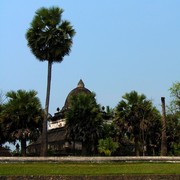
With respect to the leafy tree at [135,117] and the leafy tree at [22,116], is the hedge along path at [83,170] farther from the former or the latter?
the leafy tree at [135,117]

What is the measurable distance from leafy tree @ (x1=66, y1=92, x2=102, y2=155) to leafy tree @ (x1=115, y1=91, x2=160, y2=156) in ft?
8.05

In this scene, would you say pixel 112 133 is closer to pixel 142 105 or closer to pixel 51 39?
pixel 142 105

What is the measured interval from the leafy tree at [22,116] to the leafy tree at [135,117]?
358 inches

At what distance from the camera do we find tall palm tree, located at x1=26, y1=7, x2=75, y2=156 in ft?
120

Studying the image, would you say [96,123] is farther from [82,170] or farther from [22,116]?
[82,170]

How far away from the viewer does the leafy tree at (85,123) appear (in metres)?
40.9

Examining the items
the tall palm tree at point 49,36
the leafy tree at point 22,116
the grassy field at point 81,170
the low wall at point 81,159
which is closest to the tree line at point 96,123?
the leafy tree at point 22,116

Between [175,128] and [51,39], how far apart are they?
1869cm

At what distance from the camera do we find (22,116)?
123 feet

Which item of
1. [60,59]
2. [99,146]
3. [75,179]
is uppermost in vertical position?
[60,59]

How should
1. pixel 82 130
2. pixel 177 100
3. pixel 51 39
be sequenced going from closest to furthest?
pixel 51 39, pixel 82 130, pixel 177 100

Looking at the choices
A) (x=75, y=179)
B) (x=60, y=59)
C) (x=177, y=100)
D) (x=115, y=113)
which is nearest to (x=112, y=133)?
(x=115, y=113)

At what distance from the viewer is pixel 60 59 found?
37406 mm

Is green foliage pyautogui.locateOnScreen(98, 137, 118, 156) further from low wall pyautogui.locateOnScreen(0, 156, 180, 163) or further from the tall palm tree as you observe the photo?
low wall pyautogui.locateOnScreen(0, 156, 180, 163)
